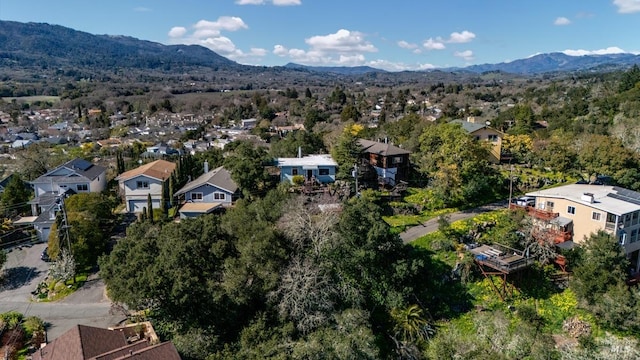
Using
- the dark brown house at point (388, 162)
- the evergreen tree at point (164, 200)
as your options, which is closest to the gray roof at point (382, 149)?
the dark brown house at point (388, 162)

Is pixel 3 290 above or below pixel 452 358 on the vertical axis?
below

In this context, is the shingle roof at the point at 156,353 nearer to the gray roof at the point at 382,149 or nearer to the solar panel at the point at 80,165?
the gray roof at the point at 382,149

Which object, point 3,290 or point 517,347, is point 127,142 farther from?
point 517,347

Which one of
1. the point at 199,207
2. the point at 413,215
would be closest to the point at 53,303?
A: the point at 199,207

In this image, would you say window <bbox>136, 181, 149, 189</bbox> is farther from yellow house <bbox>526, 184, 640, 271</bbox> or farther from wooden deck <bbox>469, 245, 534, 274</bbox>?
yellow house <bbox>526, 184, 640, 271</bbox>

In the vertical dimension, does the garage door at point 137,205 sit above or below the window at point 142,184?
below

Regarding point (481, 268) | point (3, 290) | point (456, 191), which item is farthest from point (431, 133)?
point (3, 290)
